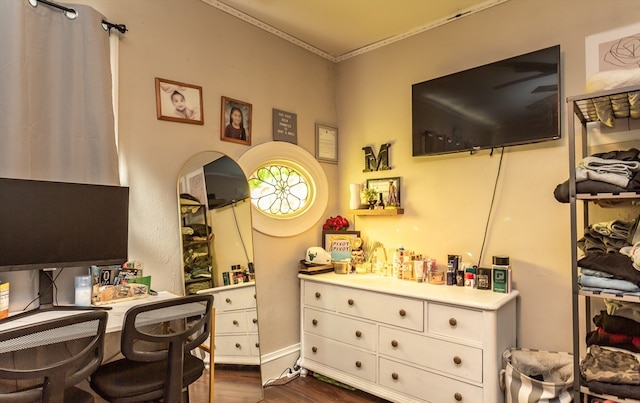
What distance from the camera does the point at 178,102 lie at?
7.65 feet

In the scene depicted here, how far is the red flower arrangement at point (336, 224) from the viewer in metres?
3.16

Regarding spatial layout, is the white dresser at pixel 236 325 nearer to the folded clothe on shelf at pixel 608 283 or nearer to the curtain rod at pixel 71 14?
the curtain rod at pixel 71 14

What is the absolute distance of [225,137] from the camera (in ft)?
8.46

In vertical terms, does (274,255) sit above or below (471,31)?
below

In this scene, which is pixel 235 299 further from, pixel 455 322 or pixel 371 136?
pixel 371 136

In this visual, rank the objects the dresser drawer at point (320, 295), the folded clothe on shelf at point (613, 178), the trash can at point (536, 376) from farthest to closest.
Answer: the dresser drawer at point (320, 295), the trash can at point (536, 376), the folded clothe on shelf at point (613, 178)

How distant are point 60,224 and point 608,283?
8.16ft

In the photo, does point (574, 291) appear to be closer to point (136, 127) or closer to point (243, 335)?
point (243, 335)

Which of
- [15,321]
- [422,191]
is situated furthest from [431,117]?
[15,321]

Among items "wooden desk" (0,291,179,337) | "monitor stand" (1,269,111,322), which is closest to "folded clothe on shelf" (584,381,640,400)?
"wooden desk" (0,291,179,337)

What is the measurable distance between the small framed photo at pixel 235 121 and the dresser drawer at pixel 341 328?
1.40 m

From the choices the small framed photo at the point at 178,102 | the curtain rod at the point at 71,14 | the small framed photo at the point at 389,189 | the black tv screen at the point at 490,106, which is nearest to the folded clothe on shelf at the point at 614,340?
the black tv screen at the point at 490,106

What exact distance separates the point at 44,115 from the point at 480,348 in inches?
98.7

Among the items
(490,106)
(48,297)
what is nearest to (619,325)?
(490,106)
